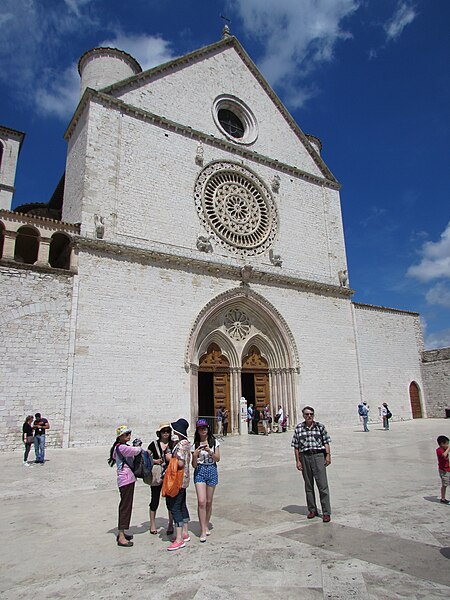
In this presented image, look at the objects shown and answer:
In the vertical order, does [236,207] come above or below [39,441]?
above

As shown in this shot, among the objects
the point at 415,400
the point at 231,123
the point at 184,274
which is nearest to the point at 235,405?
the point at 184,274

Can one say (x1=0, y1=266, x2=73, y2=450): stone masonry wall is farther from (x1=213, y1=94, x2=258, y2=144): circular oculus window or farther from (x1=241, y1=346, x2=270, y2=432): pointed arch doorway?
(x1=213, y1=94, x2=258, y2=144): circular oculus window

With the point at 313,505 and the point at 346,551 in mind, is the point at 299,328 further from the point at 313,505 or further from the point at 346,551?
the point at 346,551

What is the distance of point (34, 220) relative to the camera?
44.2ft

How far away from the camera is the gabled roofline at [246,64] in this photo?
16.8 meters

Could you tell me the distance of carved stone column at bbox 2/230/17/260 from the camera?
12.7 meters

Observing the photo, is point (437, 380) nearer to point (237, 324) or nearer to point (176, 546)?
point (237, 324)

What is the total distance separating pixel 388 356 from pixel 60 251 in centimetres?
1702

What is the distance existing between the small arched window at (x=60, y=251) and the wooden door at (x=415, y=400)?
1888 cm

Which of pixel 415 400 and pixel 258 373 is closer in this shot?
pixel 258 373

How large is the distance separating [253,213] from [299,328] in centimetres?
560

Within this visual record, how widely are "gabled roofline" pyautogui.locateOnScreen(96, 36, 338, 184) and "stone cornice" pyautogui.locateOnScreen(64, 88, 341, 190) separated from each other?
1.68ft


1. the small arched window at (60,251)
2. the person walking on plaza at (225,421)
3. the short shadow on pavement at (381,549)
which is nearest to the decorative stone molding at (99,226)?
the small arched window at (60,251)

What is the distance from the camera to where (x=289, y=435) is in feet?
52.9
